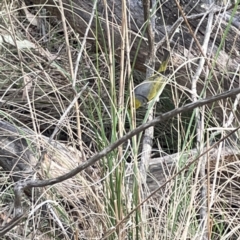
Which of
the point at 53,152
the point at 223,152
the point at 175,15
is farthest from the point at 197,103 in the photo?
the point at 175,15

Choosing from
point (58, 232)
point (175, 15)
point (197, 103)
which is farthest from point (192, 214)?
point (175, 15)

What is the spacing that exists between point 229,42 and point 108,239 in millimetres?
806

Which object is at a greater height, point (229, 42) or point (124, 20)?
point (124, 20)

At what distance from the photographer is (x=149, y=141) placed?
1.29 m

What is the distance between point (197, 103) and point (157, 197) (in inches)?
32.5

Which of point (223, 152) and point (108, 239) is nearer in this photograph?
point (108, 239)

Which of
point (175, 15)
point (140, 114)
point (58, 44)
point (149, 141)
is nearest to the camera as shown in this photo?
point (149, 141)

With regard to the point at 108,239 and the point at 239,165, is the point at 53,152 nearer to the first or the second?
the point at 108,239

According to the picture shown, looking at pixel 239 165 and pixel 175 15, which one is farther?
pixel 175 15

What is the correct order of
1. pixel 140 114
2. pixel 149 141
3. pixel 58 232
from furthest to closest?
pixel 140 114 < pixel 149 141 < pixel 58 232

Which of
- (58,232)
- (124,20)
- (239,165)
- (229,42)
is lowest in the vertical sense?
(58,232)

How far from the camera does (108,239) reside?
3.37 feet

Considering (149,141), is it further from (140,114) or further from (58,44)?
(58,44)

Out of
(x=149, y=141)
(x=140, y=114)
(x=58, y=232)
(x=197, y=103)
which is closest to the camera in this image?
(x=197, y=103)
